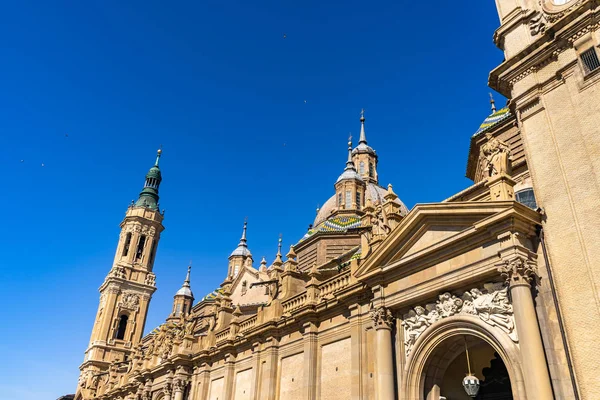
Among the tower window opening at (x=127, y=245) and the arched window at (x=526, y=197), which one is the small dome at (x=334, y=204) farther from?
the tower window opening at (x=127, y=245)

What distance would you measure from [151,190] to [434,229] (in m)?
70.6

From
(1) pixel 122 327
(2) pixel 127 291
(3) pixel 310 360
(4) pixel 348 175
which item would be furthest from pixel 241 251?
(3) pixel 310 360

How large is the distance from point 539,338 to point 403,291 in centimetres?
518

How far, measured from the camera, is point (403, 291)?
17609mm

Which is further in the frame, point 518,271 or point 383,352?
point 383,352

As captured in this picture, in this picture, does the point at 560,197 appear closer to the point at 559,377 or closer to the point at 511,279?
the point at 511,279

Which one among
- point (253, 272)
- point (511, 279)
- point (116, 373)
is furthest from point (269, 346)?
point (116, 373)

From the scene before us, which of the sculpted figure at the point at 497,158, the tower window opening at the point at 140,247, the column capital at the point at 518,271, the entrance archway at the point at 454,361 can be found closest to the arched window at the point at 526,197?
the sculpted figure at the point at 497,158

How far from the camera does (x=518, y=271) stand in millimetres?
13977

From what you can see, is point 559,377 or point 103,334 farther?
point 103,334

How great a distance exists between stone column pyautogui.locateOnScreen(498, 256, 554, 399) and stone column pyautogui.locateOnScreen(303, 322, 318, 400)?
34.1 feet

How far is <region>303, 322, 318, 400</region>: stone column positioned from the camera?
2141cm

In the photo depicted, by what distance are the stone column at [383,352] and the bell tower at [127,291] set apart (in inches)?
2133

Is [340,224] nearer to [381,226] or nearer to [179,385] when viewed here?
[179,385]
